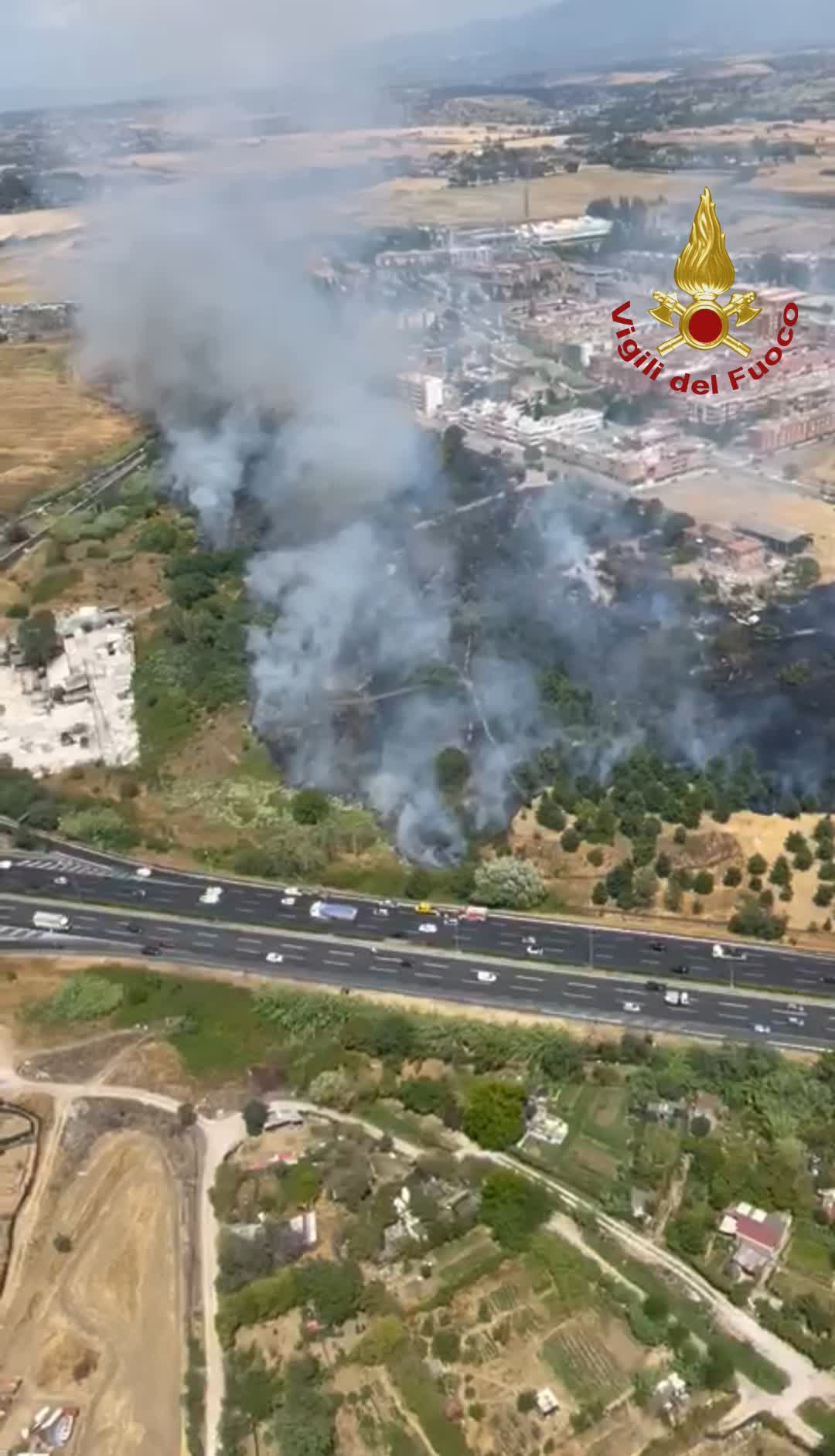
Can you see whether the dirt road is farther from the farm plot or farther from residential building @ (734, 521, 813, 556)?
residential building @ (734, 521, 813, 556)

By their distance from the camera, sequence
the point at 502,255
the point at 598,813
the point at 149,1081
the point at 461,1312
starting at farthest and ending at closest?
1. the point at 502,255
2. the point at 598,813
3. the point at 149,1081
4. the point at 461,1312

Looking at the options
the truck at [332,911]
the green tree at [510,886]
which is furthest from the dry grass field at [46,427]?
the green tree at [510,886]

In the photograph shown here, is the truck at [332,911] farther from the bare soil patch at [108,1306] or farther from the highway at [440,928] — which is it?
the bare soil patch at [108,1306]

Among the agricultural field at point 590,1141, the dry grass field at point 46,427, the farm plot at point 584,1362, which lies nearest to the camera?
the farm plot at point 584,1362

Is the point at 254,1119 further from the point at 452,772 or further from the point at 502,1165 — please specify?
the point at 452,772

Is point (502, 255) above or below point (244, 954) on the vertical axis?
above

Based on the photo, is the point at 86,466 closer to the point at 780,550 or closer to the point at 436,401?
the point at 436,401

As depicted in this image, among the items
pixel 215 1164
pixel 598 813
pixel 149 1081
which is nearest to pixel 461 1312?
pixel 215 1164
